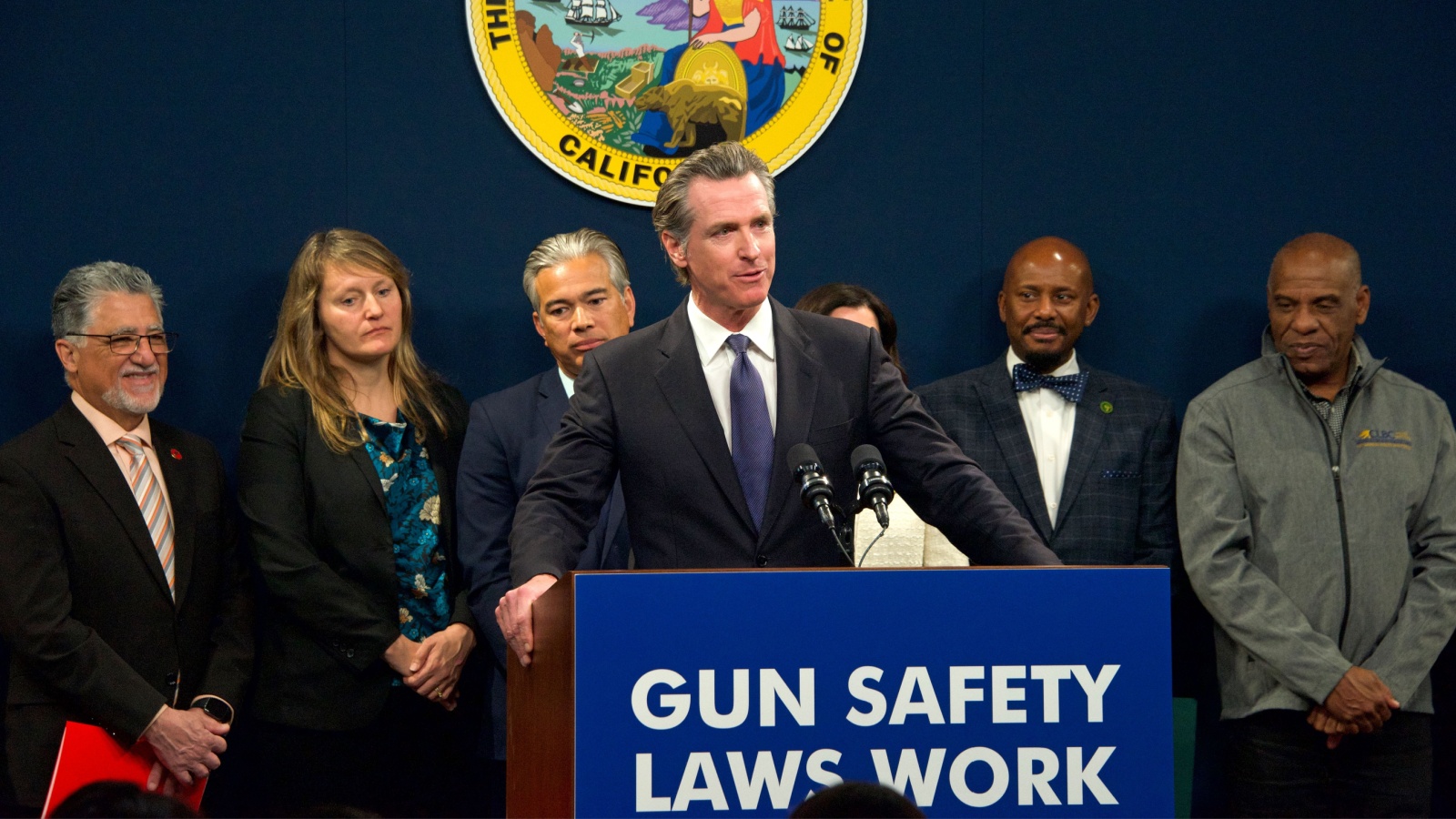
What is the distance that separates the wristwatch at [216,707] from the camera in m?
3.16

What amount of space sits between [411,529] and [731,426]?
4.30 feet

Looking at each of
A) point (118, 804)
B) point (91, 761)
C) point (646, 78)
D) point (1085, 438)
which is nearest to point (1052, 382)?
point (1085, 438)

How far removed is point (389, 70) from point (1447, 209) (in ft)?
11.2

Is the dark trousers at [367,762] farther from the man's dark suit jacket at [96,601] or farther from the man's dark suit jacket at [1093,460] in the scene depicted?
the man's dark suit jacket at [1093,460]

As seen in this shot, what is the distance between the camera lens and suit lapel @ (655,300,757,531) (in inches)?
88.1

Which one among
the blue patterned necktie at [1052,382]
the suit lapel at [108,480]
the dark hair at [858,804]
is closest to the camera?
the dark hair at [858,804]

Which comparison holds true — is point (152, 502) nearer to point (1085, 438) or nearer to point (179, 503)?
point (179, 503)

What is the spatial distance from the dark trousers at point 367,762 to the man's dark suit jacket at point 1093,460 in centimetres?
165

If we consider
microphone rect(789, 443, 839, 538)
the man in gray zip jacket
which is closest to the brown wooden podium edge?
microphone rect(789, 443, 839, 538)

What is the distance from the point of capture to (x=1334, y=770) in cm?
349

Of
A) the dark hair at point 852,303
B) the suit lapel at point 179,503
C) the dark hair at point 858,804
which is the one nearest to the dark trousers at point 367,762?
the suit lapel at point 179,503

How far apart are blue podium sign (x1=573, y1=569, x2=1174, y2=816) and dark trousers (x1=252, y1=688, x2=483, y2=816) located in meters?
1.73

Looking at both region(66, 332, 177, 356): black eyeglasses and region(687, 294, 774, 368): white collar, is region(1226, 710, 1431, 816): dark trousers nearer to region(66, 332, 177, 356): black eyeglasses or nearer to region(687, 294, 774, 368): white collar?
region(687, 294, 774, 368): white collar

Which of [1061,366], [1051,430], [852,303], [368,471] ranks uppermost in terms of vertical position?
[852,303]
